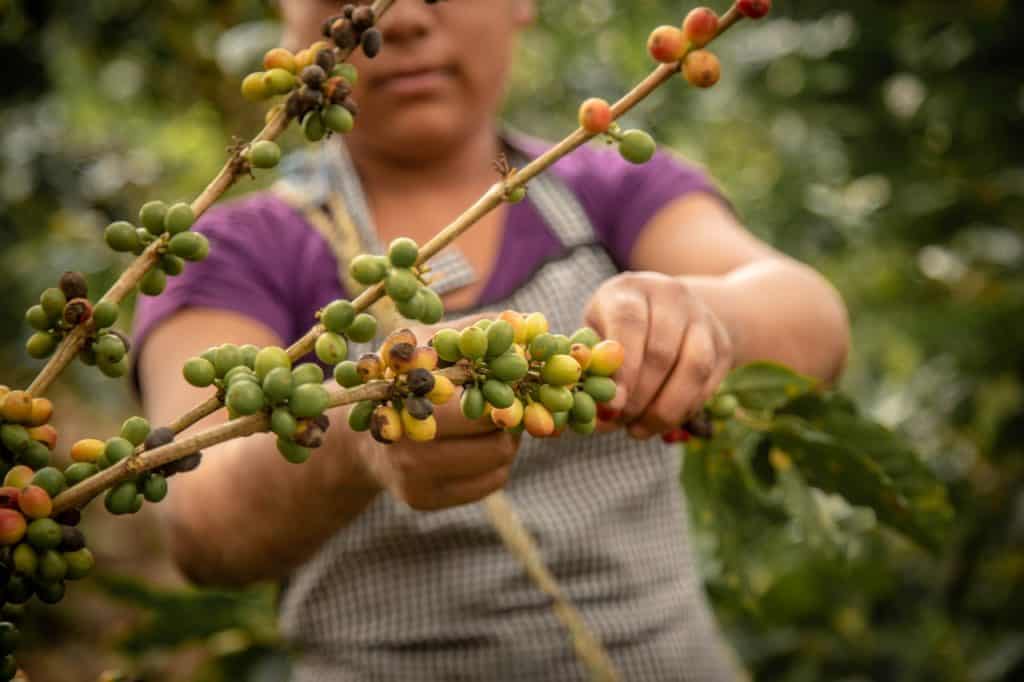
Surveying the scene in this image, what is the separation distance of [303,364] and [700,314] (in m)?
0.31

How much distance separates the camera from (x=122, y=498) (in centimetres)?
52

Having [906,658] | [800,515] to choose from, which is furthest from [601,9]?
[800,515]

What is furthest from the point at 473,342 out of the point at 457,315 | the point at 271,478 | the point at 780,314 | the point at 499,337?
the point at 457,315

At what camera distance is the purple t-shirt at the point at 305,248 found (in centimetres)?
118

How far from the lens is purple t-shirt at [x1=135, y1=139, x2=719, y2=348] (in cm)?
118

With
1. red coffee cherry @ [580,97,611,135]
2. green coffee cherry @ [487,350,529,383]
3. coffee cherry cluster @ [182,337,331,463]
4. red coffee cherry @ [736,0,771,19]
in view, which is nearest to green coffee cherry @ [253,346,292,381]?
coffee cherry cluster @ [182,337,331,463]

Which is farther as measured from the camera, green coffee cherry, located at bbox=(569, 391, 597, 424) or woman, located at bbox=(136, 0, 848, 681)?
woman, located at bbox=(136, 0, 848, 681)

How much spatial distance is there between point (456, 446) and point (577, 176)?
753mm

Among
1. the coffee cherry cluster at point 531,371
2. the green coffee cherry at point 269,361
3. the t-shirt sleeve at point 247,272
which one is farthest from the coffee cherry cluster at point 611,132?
the t-shirt sleeve at point 247,272

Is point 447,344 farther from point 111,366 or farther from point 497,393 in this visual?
point 111,366

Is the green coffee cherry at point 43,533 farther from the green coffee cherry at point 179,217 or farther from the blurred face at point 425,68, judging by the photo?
the blurred face at point 425,68

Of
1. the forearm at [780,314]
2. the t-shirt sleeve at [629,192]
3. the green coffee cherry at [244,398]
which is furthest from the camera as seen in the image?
the t-shirt sleeve at [629,192]

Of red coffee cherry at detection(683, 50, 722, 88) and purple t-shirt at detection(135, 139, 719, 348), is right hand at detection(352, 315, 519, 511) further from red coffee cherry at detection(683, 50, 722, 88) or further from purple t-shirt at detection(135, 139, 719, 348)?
purple t-shirt at detection(135, 139, 719, 348)

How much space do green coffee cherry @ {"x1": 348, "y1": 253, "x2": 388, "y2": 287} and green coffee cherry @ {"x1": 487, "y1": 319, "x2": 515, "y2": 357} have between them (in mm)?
64
